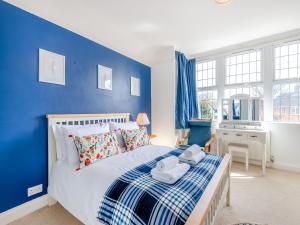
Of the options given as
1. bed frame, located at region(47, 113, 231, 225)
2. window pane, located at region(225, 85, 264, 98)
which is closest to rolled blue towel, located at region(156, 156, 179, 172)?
bed frame, located at region(47, 113, 231, 225)

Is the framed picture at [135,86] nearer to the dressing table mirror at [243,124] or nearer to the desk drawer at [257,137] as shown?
the dressing table mirror at [243,124]

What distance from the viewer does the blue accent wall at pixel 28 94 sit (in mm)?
1702

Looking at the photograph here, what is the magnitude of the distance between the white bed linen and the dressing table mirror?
6.36 ft

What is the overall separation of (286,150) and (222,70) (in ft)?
6.86

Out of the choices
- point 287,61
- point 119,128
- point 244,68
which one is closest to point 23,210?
point 119,128

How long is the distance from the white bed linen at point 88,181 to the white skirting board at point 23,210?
164 mm

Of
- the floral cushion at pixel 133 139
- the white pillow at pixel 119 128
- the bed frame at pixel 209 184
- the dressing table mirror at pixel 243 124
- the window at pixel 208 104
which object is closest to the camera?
the bed frame at pixel 209 184

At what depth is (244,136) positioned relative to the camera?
3.04 metres

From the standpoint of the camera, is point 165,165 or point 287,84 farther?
point 287,84

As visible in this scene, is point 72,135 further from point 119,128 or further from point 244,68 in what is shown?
point 244,68

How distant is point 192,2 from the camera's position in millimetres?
2033

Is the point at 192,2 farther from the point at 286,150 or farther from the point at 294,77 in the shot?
the point at 286,150

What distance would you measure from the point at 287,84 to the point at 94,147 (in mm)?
3720

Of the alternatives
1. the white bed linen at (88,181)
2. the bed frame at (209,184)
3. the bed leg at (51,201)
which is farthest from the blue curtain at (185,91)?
the bed leg at (51,201)
